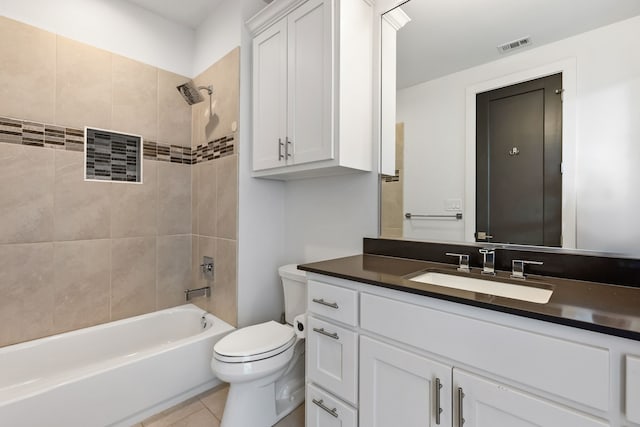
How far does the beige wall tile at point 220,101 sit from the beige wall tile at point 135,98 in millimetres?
311

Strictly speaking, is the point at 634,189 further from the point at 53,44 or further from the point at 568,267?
the point at 53,44

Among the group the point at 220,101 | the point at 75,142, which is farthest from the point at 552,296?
the point at 75,142

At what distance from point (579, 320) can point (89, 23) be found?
2.90m

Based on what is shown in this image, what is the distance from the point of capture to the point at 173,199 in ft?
7.68

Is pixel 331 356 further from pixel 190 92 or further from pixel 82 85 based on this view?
pixel 82 85

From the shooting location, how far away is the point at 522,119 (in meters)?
1.30

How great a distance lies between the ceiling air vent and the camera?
4.19 ft

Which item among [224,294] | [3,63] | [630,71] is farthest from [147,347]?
[630,71]

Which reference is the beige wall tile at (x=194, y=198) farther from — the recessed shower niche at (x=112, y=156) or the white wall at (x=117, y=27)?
the white wall at (x=117, y=27)

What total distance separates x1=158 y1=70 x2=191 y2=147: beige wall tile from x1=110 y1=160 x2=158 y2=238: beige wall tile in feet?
0.88

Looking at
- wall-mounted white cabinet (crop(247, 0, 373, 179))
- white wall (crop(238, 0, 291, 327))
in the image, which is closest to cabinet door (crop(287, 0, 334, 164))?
wall-mounted white cabinet (crop(247, 0, 373, 179))

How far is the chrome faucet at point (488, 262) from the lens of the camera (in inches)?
48.1

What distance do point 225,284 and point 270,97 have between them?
1.30 meters

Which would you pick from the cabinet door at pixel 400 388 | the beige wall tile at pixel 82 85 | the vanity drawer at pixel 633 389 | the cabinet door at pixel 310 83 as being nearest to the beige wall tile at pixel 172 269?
the beige wall tile at pixel 82 85
